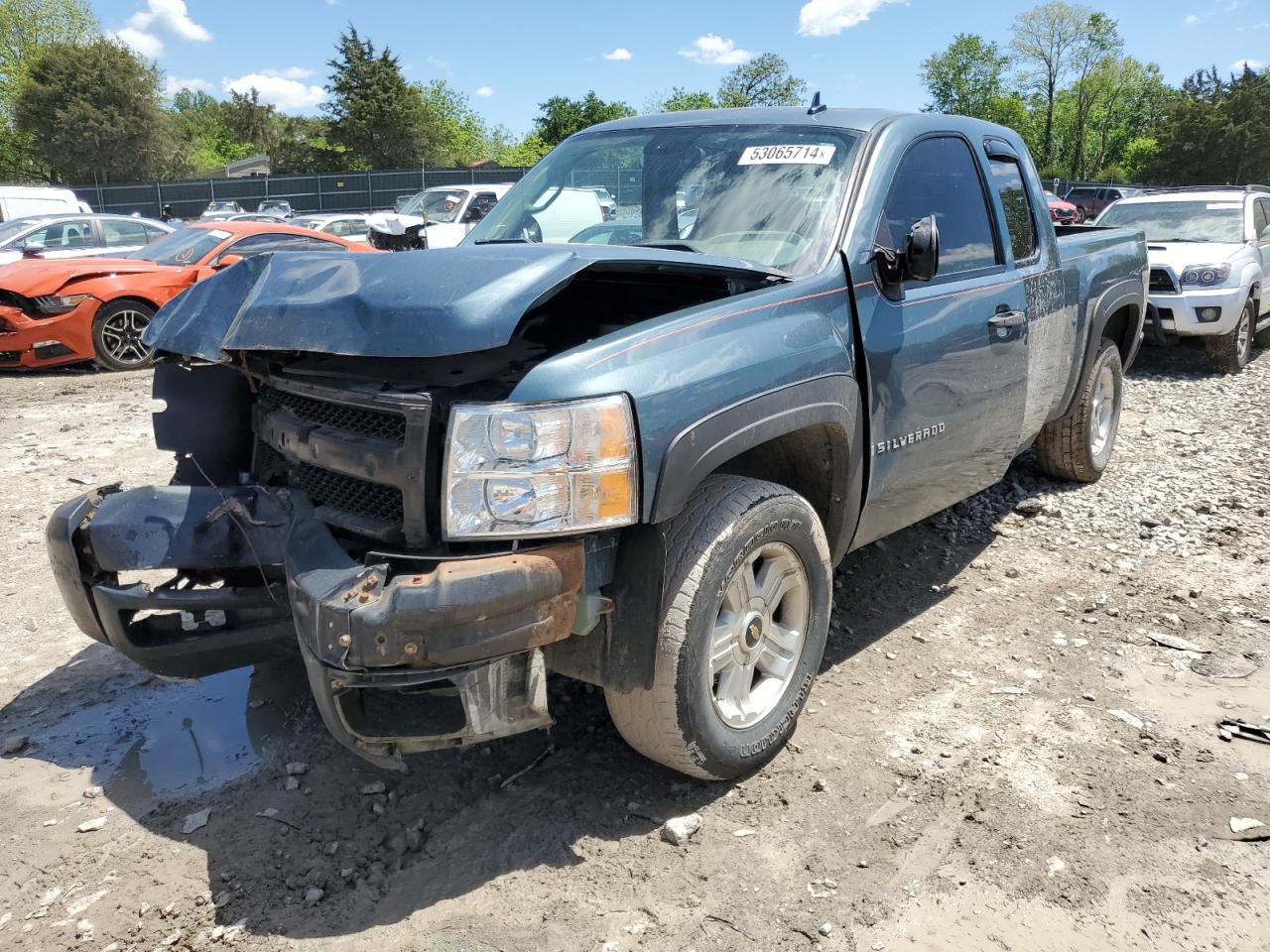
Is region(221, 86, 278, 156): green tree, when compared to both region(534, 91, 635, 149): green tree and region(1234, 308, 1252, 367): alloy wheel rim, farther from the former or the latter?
region(1234, 308, 1252, 367): alloy wheel rim

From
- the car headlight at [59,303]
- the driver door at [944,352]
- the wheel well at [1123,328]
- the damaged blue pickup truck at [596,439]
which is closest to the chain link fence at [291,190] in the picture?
the car headlight at [59,303]

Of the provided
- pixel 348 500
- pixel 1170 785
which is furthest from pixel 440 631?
pixel 1170 785

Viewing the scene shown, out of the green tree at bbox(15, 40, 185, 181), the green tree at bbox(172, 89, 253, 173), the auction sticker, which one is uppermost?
the green tree at bbox(172, 89, 253, 173)

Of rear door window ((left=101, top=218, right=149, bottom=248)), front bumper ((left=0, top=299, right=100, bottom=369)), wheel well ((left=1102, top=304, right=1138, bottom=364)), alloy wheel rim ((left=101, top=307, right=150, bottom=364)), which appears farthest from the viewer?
rear door window ((left=101, top=218, right=149, bottom=248))

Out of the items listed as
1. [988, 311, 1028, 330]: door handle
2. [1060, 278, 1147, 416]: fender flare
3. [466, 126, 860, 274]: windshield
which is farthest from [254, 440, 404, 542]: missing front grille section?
[1060, 278, 1147, 416]: fender flare

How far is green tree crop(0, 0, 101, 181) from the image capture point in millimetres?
53750

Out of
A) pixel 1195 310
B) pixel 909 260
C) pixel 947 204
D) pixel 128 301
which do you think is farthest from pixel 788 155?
pixel 128 301

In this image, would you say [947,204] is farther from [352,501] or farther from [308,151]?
[308,151]

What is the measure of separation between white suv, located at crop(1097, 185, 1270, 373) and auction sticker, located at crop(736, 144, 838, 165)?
22.1 ft

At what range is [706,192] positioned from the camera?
349cm

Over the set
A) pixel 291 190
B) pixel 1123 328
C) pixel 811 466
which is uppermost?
pixel 291 190

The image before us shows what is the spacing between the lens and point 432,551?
2363 millimetres

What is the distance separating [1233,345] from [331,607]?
9548 millimetres

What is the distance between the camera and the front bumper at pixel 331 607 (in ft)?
7.11
